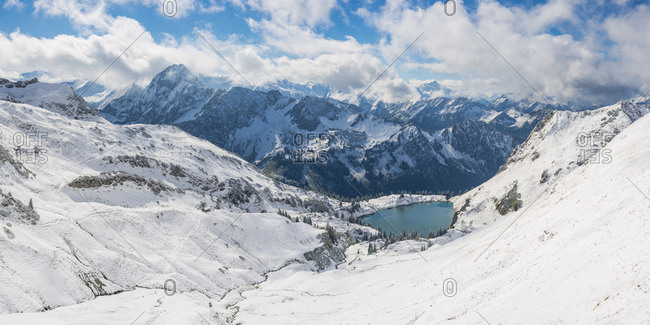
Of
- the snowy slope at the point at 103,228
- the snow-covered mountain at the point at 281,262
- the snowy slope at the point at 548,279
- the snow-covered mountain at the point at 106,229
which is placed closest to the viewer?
the snowy slope at the point at 548,279

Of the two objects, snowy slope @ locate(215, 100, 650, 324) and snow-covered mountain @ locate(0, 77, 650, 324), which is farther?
snow-covered mountain @ locate(0, 77, 650, 324)

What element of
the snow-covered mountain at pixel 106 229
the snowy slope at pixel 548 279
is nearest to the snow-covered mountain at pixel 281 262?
the snowy slope at pixel 548 279

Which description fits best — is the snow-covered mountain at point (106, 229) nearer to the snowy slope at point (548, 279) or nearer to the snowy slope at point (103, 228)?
the snowy slope at point (103, 228)

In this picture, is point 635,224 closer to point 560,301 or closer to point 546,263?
point 546,263

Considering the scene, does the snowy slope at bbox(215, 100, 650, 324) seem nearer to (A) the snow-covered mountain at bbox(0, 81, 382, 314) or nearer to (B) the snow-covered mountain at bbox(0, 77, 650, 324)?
(B) the snow-covered mountain at bbox(0, 77, 650, 324)

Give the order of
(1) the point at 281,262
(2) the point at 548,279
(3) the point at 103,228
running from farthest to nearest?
(1) the point at 281,262 → (3) the point at 103,228 → (2) the point at 548,279

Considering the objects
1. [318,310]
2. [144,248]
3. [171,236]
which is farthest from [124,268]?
[318,310]

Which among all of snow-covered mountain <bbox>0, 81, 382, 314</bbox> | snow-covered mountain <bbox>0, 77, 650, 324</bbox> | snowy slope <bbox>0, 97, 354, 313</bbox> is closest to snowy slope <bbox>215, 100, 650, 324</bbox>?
snow-covered mountain <bbox>0, 77, 650, 324</bbox>

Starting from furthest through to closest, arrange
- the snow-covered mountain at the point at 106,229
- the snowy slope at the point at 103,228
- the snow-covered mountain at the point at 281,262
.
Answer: the snow-covered mountain at the point at 106,229 < the snowy slope at the point at 103,228 < the snow-covered mountain at the point at 281,262

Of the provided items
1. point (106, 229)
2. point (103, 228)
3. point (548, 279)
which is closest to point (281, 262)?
point (106, 229)

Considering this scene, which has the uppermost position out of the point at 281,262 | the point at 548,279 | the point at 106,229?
the point at 548,279

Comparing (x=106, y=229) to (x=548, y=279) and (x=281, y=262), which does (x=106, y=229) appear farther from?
(x=548, y=279)
